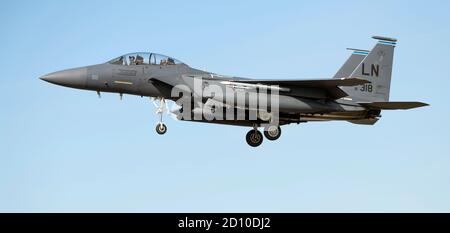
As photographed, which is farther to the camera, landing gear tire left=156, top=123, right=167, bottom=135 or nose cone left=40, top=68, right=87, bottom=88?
landing gear tire left=156, top=123, right=167, bottom=135

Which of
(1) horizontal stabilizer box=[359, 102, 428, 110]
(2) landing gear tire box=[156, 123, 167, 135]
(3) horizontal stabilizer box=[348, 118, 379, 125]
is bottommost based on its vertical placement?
(2) landing gear tire box=[156, 123, 167, 135]

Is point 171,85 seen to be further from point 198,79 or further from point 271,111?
point 271,111

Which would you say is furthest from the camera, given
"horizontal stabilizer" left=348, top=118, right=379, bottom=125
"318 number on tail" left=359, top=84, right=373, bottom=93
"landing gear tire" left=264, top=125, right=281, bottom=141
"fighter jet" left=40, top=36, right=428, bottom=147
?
"318 number on tail" left=359, top=84, right=373, bottom=93

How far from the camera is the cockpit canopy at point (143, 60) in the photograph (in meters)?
22.5

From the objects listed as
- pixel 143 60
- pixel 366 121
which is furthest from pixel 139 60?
pixel 366 121

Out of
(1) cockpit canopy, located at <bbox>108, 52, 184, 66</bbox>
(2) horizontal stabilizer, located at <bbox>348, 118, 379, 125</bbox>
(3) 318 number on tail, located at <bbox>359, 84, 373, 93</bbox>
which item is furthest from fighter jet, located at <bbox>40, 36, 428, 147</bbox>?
(3) 318 number on tail, located at <bbox>359, 84, 373, 93</bbox>

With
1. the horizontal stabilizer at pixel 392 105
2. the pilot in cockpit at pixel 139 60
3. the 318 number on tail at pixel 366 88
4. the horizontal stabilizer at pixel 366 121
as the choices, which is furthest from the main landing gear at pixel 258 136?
the pilot in cockpit at pixel 139 60

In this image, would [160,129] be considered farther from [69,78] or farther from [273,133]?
[273,133]

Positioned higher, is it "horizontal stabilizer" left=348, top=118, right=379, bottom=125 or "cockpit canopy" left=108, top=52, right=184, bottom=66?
"cockpit canopy" left=108, top=52, right=184, bottom=66

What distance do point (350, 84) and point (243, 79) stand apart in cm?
328

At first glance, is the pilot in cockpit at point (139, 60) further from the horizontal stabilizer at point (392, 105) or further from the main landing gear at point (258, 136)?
the horizontal stabilizer at point (392, 105)

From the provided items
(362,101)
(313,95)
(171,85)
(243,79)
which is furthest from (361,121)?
(171,85)

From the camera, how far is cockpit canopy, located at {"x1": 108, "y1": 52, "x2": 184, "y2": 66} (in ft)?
73.7

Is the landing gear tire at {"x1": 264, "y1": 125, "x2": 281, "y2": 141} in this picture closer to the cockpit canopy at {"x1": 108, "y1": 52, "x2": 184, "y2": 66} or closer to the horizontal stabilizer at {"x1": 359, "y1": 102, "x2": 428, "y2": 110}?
the horizontal stabilizer at {"x1": 359, "y1": 102, "x2": 428, "y2": 110}
